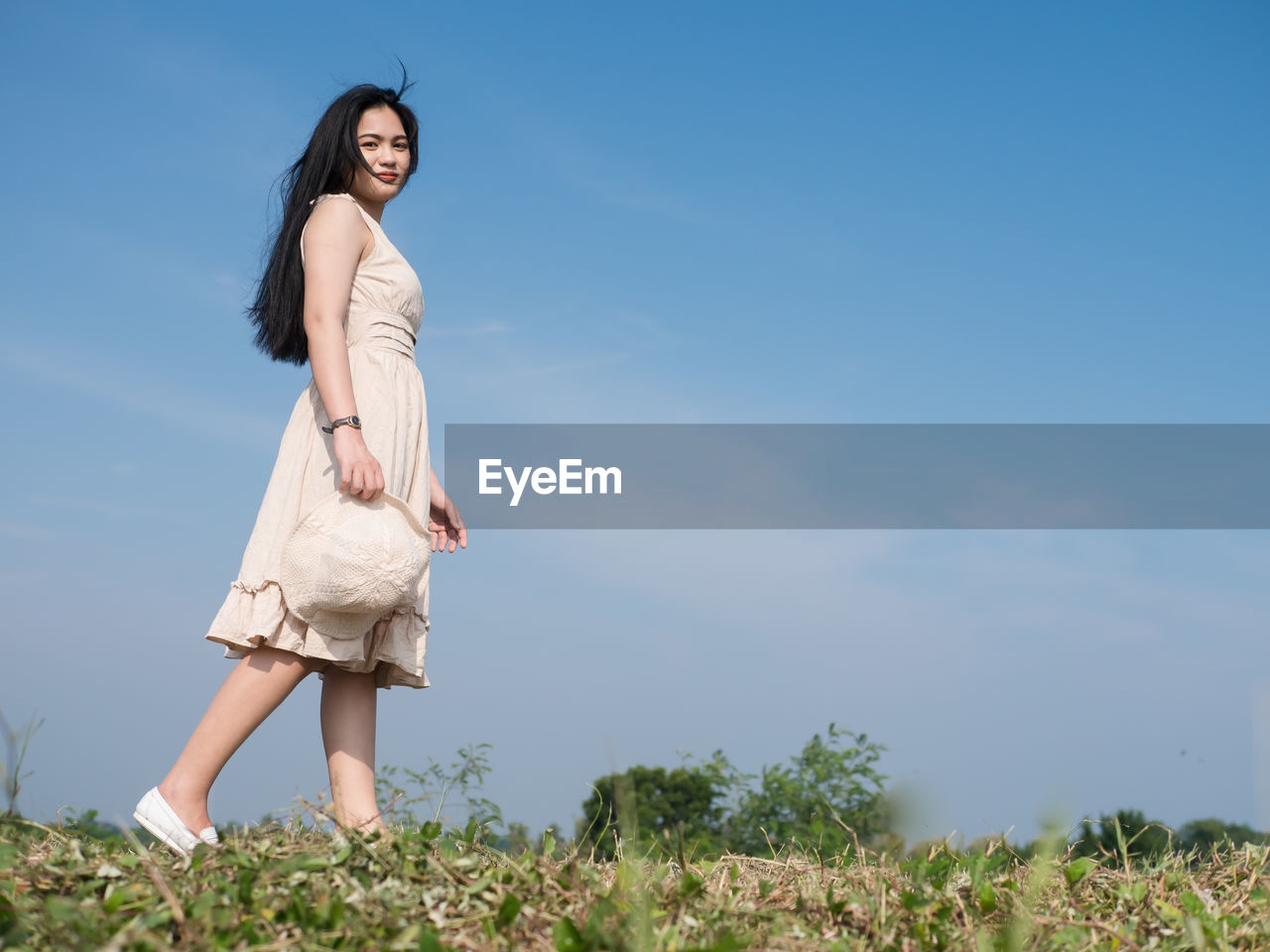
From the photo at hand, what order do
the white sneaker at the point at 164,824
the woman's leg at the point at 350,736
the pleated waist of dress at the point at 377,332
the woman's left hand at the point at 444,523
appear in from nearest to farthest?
the white sneaker at the point at 164,824, the woman's leg at the point at 350,736, the pleated waist of dress at the point at 377,332, the woman's left hand at the point at 444,523

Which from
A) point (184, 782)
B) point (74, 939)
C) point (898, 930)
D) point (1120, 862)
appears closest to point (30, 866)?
point (74, 939)

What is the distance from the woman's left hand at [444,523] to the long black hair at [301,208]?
0.65 m

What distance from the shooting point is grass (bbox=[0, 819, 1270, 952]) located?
1760 millimetres

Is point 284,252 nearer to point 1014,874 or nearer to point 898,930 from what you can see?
point 898,930

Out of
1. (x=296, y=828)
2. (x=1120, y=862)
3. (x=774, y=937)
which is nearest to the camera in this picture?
(x=774, y=937)

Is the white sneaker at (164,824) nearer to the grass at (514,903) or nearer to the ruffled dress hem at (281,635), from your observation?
the grass at (514,903)

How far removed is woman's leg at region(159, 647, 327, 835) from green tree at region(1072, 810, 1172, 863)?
2402 mm

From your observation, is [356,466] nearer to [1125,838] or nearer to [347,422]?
[347,422]

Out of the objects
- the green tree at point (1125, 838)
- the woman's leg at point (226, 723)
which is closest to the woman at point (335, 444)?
the woman's leg at point (226, 723)

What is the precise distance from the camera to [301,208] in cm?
333

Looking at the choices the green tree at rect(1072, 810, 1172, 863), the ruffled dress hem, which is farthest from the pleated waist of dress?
the green tree at rect(1072, 810, 1172, 863)

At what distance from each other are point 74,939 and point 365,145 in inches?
97.8

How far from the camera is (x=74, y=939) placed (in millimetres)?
1687

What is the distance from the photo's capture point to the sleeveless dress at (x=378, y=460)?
9.34 feet
